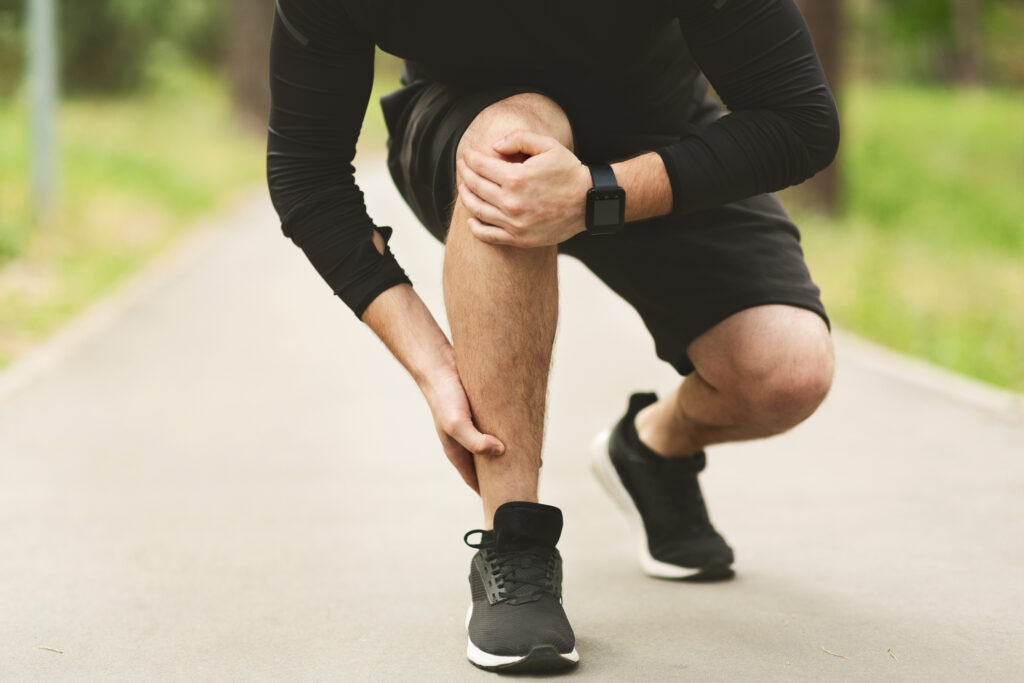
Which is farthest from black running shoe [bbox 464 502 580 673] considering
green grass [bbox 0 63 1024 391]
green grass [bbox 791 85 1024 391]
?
green grass [bbox 791 85 1024 391]

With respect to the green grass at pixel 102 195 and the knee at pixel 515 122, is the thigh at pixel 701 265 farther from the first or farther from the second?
the green grass at pixel 102 195

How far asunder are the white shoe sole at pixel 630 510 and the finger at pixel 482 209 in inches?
45.3

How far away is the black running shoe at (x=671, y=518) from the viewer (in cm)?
301

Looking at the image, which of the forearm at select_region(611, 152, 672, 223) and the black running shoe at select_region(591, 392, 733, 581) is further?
the black running shoe at select_region(591, 392, 733, 581)

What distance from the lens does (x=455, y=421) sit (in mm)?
2299

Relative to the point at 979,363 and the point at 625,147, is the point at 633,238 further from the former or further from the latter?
the point at 979,363

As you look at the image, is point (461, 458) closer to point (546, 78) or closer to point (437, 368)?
point (437, 368)

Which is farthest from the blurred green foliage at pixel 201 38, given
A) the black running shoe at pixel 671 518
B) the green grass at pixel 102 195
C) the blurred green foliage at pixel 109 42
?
the black running shoe at pixel 671 518

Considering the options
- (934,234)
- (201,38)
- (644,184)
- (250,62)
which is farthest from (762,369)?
(201,38)

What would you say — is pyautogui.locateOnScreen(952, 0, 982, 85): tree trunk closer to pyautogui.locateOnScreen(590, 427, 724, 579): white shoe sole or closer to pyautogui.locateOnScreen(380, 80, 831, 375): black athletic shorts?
pyautogui.locateOnScreen(590, 427, 724, 579): white shoe sole

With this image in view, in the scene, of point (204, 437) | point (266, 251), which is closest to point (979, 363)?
point (204, 437)

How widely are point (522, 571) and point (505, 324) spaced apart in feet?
1.59

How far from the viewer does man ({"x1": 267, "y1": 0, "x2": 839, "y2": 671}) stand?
226 cm

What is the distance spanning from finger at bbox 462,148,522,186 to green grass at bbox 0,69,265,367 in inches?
162
